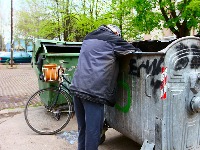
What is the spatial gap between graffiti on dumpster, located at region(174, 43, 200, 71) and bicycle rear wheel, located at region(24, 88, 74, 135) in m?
2.64

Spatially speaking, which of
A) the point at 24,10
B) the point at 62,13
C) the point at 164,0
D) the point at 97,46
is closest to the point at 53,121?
the point at 97,46

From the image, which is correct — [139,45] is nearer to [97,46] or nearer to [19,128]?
[97,46]

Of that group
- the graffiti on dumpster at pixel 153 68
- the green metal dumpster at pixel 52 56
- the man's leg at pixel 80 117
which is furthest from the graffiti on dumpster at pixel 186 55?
the green metal dumpster at pixel 52 56

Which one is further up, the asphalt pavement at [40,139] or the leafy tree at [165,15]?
the leafy tree at [165,15]

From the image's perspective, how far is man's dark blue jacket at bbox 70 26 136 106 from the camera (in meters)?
3.23

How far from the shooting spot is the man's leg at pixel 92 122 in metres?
3.33

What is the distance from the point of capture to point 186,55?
308cm

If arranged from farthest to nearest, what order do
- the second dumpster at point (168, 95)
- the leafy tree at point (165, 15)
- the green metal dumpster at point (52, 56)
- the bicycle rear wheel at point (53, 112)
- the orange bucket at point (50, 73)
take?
the leafy tree at point (165, 15)
the green metal dumpster at point (52, 56)
the orange bucket at point (50, 73)
the bicycle rear wheel at point (53, 112)
the second dumpster at point (168, 95)

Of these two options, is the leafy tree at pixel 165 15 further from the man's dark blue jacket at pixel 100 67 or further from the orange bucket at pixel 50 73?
the man's dark blue jacket at pixel 100 67

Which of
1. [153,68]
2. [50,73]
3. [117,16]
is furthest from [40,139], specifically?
[117,16]

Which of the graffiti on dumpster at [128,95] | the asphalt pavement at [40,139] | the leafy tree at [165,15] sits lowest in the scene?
the asphalt pavement at [40,139]

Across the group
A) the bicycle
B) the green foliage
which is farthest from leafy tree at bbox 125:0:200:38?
the bicycle

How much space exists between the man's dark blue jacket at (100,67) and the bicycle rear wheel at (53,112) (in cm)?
191

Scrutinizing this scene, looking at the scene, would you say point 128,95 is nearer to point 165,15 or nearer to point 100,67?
point 100,67
